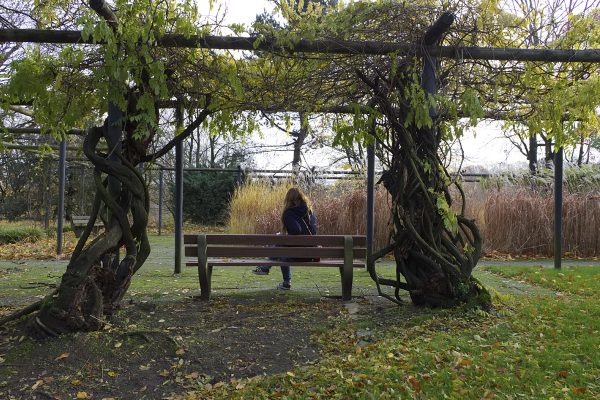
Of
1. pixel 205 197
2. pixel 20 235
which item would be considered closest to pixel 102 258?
pixel 20 235

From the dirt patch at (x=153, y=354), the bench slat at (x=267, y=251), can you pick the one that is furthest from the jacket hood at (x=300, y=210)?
the dirt patch at (x=153, y=354)

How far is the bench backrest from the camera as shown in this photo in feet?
19.3

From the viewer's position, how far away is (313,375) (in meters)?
3.62

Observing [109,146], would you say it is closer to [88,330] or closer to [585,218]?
[88,330]

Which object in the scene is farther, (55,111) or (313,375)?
(55,111)

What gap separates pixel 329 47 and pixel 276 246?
2.24m

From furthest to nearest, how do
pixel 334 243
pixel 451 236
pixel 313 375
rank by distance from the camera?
pixel 334 243, pixel 451 236, pixel 313 375

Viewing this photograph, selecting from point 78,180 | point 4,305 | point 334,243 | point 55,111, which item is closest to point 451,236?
point 334,243

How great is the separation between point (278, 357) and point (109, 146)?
2.32m

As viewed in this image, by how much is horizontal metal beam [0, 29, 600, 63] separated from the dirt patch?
7.88 ft

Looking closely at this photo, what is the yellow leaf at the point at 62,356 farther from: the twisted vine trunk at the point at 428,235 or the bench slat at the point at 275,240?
the twisted vine trunk at the point at 428,235

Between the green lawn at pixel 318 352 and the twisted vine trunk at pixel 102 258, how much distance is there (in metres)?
0.17

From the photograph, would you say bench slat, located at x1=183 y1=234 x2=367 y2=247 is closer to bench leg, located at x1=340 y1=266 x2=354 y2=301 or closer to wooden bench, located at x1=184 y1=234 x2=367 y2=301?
wooden bench, located at x1=184 y1=234 x2=367 y2=301

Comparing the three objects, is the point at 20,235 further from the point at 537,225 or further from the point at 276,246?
the point at 537,225
